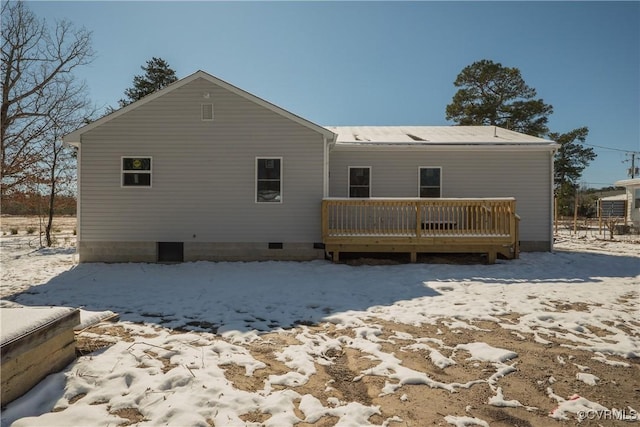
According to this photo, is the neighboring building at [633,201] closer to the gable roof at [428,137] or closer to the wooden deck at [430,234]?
the gable roof at [428,137]

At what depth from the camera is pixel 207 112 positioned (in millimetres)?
9383

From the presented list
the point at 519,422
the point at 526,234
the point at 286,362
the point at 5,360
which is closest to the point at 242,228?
the point at 286,362

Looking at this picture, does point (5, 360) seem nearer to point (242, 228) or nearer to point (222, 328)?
point (222, 328)

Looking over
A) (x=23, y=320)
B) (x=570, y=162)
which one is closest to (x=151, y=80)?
(x=23, y=320)

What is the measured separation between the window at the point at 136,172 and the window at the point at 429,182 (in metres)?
8.22

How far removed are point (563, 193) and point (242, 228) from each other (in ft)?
112

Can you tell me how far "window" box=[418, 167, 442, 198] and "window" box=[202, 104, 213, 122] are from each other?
21.9 feet

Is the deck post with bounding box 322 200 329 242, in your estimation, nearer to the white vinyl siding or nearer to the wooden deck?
the wooden deck

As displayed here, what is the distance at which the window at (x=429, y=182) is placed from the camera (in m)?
11.1

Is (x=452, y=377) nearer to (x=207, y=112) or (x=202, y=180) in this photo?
(x=202, y=180)

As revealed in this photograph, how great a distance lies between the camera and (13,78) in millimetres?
14891

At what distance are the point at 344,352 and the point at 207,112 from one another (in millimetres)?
7865

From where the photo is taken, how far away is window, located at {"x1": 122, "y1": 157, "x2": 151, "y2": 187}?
9.41 m

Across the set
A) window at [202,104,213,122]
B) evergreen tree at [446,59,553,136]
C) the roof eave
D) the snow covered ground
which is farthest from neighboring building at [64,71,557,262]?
evergreen tree at [446,59,553,136]
